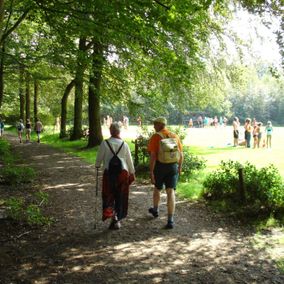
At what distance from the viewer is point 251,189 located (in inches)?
316

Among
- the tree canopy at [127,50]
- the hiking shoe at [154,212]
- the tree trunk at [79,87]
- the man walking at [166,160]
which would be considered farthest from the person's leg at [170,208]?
the tree trunk at [79,87]

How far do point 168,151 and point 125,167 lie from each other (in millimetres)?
842

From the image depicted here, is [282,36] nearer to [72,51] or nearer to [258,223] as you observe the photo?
[258,223]

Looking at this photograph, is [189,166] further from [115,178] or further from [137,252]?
[137,252]

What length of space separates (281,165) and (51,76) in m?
11.2

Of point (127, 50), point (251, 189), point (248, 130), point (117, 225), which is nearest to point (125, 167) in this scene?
point (117, 225)

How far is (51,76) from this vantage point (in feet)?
62.1

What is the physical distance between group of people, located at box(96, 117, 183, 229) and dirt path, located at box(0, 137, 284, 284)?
0.40 m

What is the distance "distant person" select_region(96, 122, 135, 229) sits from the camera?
6.72m

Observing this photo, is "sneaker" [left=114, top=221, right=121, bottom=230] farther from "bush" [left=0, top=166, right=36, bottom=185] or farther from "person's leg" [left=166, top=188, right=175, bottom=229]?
"bush" [left=0, top=166, right=36, bottom=185]

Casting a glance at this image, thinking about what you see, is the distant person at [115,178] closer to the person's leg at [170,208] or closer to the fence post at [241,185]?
the person's leg at [170,208]

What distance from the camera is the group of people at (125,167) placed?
22.1 feet

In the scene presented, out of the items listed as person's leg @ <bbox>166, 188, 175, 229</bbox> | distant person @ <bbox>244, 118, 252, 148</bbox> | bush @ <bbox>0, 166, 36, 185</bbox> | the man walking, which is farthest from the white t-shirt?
distant person @ <bbox>244, 118, 252, 148</bbox>

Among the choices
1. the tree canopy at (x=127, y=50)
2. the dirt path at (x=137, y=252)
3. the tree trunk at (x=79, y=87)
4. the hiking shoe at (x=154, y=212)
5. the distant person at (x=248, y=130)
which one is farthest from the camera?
the distant person at (x=248, y=130)
